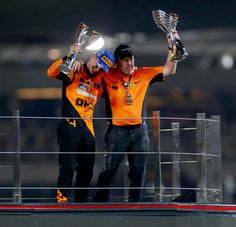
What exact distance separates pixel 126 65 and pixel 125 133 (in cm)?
38

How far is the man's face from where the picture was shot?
7348 millimetres

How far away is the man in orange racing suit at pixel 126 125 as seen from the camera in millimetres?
7238

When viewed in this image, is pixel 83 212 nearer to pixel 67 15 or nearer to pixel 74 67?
pixel 74 67

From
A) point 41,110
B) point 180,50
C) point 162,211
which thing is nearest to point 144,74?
A: point 180,50

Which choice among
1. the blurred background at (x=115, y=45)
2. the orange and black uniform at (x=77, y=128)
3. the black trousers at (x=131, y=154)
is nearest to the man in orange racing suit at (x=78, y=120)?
the orange and black uniform at (x=77, y=128)

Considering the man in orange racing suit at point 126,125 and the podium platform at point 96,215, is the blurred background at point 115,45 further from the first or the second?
the podium platform at point 96,215

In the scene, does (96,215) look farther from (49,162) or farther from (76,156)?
(49,162)

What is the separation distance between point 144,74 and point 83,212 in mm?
957

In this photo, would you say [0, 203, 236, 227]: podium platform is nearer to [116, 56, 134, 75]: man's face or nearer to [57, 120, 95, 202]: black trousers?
[57, 120, 95, 202]: black trousers

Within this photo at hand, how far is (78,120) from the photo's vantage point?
725 cm

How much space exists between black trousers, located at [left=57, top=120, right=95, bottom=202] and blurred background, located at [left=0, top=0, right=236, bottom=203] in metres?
1.46

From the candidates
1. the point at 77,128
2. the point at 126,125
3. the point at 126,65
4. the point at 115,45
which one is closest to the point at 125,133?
the point at 126,125

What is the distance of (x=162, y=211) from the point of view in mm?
6895

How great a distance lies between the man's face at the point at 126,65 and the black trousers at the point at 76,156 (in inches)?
15.0
